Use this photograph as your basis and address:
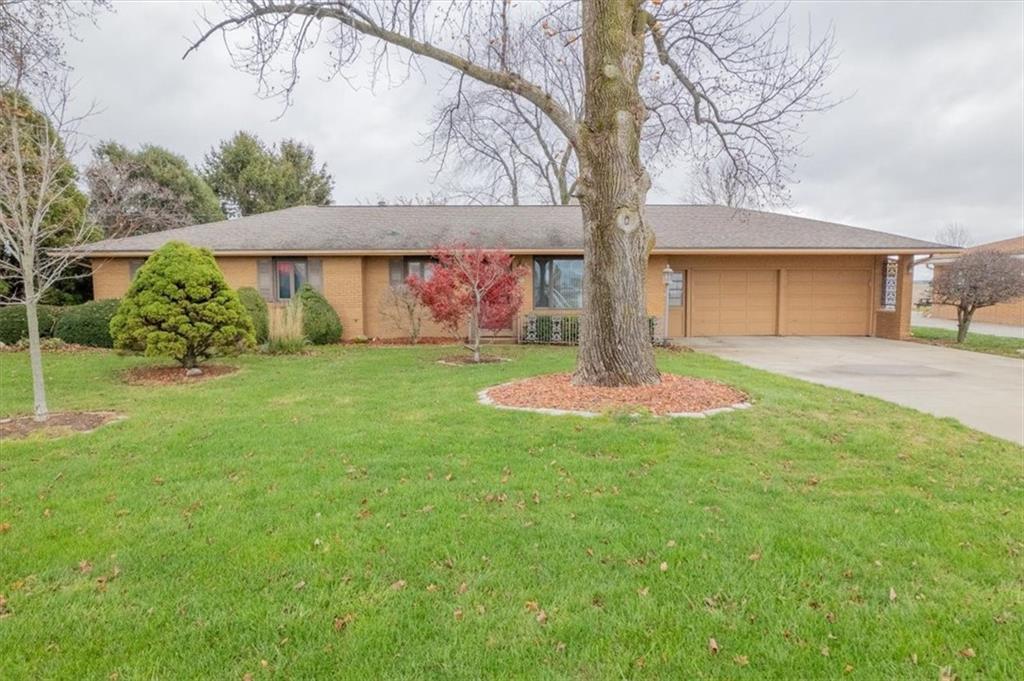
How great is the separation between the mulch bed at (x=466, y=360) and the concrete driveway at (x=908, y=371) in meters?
4.88

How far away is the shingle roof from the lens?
50.1 feet

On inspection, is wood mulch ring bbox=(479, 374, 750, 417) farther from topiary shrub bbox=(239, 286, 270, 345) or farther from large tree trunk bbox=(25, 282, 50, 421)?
topiary shrub bbox=(239, 286, 270, 345)

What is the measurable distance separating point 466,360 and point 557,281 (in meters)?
5.54

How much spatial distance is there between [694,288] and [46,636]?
1684cm

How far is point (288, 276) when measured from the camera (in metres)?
15.5

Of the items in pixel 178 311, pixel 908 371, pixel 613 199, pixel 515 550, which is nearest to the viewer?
pixel 515 550

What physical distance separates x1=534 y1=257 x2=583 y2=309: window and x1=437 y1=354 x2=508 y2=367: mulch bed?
4346 mm

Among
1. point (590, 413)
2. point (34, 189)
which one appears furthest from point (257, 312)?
point (590, 413)

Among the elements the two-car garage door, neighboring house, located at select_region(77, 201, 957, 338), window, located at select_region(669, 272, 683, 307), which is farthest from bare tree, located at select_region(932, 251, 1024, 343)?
window, located at select_region(669, 272, 683, 307)

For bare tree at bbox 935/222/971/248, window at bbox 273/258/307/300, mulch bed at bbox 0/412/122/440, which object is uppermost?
bare tree at bbox 935/222/971/248

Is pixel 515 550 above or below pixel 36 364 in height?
below

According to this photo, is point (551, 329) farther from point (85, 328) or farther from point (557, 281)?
point (85, 328)

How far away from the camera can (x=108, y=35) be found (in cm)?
975

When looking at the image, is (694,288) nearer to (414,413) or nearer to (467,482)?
(414,413)
